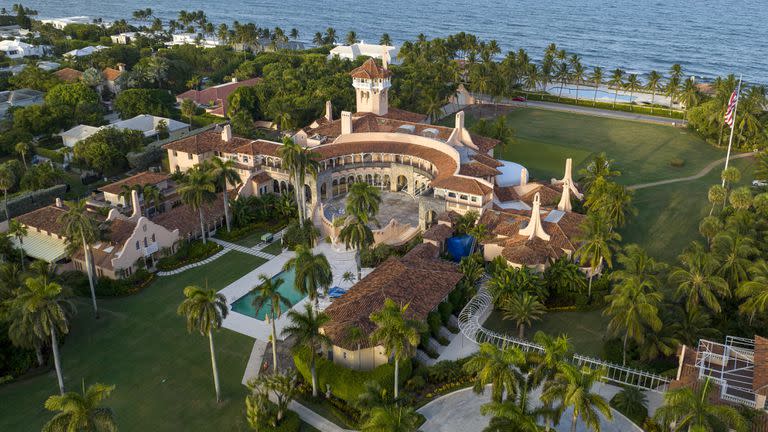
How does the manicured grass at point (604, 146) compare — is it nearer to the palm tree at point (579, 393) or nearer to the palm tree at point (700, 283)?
the palm tree at point (700, 283)

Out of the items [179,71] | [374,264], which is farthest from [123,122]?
[374,264]

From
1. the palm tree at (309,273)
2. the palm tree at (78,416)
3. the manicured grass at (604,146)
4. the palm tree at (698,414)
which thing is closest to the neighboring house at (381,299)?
the palm tree at (309,273)

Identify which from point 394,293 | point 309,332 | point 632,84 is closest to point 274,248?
point 394,293

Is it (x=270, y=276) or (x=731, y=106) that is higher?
(x=731, y=106)

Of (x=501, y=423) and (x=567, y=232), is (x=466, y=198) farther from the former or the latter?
(x=501, y=423)

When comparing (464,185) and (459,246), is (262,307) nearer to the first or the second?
(459,246)

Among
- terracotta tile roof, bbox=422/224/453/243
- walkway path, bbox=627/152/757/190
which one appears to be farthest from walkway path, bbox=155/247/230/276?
walkway path, bbox=627/152/757/190

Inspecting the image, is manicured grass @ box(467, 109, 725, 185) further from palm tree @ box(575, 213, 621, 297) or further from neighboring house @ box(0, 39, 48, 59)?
neighboring house @ box(0, 39, 48, 59)
